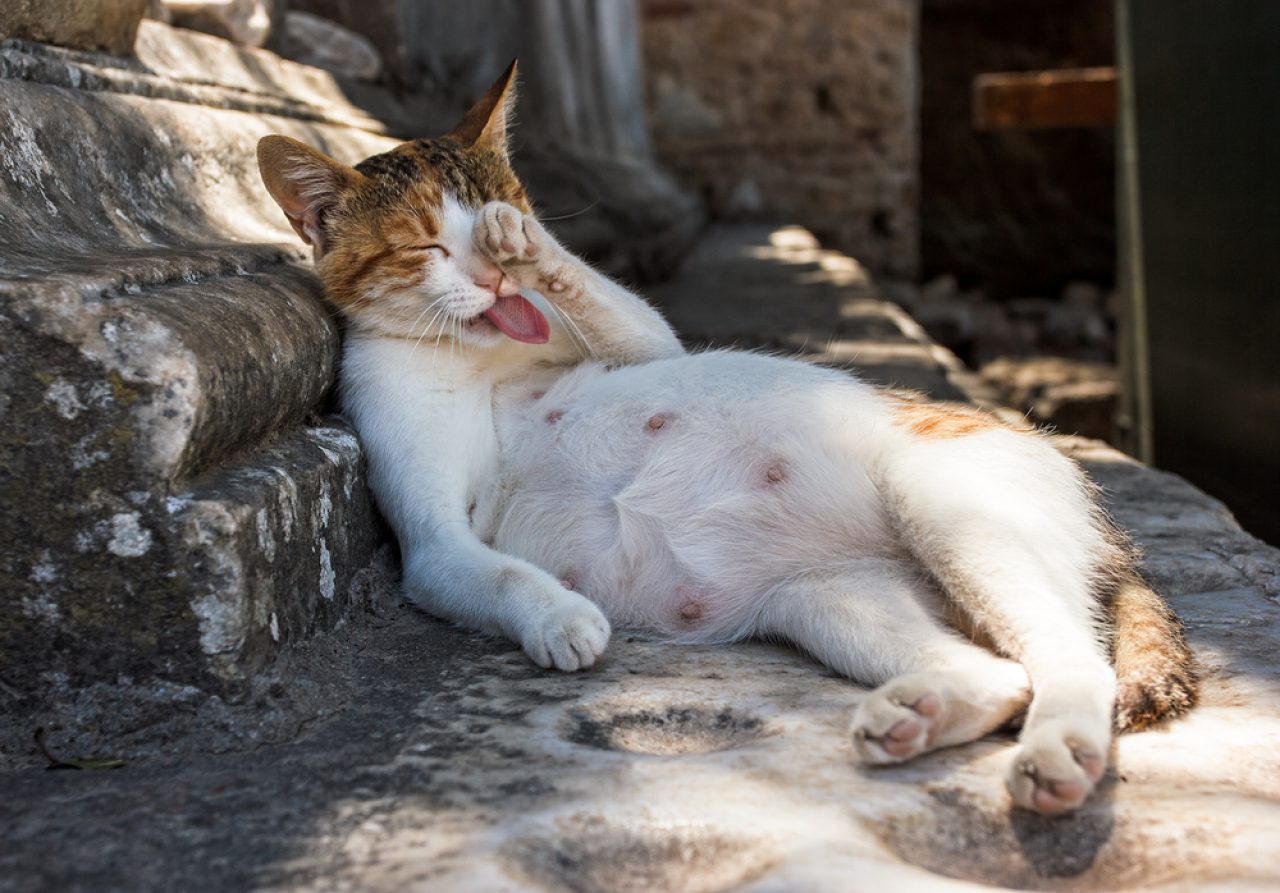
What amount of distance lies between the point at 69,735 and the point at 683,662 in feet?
2.93

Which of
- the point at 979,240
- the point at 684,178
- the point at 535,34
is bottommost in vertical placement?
the point at 979,240

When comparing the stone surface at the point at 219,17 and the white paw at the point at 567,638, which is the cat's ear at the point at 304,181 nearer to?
the white paw at the point at 567,638

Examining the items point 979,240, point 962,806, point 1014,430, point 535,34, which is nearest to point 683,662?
point 962,806

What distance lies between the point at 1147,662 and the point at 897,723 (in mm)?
455

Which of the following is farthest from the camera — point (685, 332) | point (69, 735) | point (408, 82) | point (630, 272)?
point (630, 272)

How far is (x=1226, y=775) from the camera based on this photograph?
1.46 m

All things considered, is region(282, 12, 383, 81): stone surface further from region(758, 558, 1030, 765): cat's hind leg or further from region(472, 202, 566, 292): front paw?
region(758, 558, 1030, 765): cat's hind leg

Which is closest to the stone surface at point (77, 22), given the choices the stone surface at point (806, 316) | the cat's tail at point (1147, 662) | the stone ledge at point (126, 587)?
the stone ledge at point (126, 587)

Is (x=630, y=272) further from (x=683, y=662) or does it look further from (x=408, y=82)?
(x=683, y=662)

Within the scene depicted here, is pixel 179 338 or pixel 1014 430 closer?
pixel 179 338

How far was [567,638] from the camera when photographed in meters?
1.83

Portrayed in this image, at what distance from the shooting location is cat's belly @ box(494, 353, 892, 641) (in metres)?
2.09

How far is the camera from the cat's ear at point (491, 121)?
2.76m

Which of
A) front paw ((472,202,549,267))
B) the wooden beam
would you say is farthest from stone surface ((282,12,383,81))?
the wooden beam
